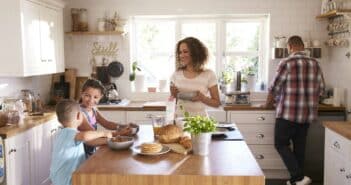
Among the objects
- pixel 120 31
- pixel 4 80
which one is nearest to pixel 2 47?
pixel 4 80

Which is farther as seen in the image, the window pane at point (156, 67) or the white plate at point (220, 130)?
the window pane at point (156, 67)

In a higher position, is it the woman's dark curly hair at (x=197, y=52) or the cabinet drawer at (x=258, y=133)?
the woman's dark curly hair at (x=197, y=52)

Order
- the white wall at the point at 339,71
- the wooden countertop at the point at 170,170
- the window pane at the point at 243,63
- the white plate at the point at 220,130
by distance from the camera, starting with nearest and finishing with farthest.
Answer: the wooden countertop at the point at 170,170, the white plate at the point at 220,130, the white wall at the point at 339,71, the window pane at the point at 243,63

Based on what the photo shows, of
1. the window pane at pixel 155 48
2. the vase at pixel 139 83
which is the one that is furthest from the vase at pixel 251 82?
the vase at pixel 139 83

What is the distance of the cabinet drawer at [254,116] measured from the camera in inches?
149

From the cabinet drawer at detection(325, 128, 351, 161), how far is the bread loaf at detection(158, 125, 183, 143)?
1.24 metres

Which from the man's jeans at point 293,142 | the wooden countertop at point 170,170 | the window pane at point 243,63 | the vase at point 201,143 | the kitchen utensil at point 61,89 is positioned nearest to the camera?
the wooden countertop at point 170,170

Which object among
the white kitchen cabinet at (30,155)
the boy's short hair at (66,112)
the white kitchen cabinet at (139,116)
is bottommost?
the white kitchen cabinet at (30,155)

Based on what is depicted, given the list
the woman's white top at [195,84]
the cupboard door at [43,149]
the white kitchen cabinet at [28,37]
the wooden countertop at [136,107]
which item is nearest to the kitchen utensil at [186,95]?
the woman's white top at [195,84]

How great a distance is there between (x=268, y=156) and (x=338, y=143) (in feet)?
4.40

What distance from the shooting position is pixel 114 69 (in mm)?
4293

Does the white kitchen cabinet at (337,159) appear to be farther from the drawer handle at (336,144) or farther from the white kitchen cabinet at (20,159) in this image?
the white kitchen cabinet at (20,159)

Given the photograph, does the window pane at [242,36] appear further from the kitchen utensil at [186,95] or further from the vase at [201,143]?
the vase at [201,143]

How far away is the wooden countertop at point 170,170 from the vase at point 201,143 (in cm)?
3
